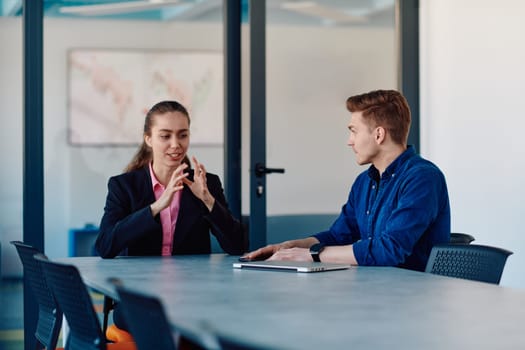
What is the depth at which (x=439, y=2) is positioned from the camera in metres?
5.78

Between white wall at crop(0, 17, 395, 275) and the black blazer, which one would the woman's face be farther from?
white wall at crop(0, 17, 395, 275)

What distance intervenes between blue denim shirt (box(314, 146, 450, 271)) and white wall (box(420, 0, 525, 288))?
1.63 metres

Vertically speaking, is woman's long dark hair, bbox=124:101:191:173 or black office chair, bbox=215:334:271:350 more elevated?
woman's long dark hair, bbox=124:101:191:173

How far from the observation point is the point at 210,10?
555cm

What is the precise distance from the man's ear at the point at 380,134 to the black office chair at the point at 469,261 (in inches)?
22.9

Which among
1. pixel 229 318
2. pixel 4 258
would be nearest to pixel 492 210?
pixel 4 258

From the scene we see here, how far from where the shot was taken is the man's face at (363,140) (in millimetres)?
3684

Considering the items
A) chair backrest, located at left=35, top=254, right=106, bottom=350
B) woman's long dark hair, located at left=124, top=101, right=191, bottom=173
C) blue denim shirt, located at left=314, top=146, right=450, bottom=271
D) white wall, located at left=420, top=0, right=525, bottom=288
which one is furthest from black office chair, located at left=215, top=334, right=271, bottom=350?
white wall, located at left=420, top=0, right=525, bottom=288

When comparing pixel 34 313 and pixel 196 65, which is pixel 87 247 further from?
pixel 196 65

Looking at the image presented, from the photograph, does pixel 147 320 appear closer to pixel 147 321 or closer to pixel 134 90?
pixel 147 321

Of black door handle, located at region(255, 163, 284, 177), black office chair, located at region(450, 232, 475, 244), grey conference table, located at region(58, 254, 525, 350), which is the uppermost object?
black door handle, located at region(255, 163, 284, 177)

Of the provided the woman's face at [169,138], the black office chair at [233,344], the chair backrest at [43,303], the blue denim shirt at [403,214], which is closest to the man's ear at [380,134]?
the blue denim shirt at [403,214]

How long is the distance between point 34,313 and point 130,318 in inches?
125

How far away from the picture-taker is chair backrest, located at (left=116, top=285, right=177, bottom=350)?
1.74m
